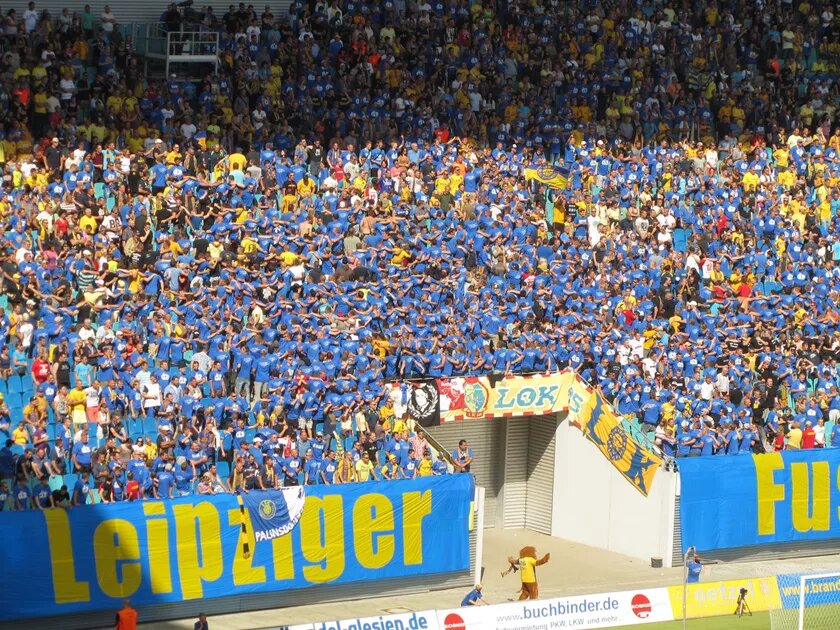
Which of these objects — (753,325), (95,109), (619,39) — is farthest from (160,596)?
(619,39)

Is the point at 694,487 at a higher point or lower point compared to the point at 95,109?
lower

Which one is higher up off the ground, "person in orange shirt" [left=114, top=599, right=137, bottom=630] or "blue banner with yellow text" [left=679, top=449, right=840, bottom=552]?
"person in orange shirt" [left=114, top=599, right=137, bottom=630]

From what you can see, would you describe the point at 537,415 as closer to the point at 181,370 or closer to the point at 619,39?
the point at 181,370

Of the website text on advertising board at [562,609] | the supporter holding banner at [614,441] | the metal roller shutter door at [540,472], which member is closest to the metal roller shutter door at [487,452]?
the metal roller shutter door at [540,472]

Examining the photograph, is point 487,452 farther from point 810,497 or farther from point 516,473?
point 810,497

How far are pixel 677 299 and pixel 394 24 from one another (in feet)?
35.4

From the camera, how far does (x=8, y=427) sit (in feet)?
99.3

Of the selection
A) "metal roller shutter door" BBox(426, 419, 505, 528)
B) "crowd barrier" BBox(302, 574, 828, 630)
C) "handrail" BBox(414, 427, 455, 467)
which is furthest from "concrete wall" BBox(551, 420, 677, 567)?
"crowd barrier" BBox(302, 574, 828, 630)

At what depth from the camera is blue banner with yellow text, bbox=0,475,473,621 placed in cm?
2855

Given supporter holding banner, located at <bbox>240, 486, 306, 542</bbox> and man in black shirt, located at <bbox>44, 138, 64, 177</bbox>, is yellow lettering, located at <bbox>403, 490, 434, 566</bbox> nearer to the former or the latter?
supporter holding banner, located at <bbox>240, 486, 306, 542</bbox>

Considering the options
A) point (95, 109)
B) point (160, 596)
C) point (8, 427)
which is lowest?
point (160, 596)

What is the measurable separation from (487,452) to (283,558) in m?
7.98

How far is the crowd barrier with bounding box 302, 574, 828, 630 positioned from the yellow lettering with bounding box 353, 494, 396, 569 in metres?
4.27

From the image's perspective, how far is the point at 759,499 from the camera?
3569 cm
